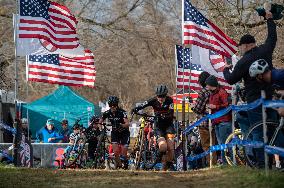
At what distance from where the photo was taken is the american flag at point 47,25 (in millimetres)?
16797

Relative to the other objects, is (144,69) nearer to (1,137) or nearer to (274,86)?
(1,137)

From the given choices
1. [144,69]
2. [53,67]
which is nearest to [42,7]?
[53,67]

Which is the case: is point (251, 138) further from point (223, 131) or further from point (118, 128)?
point (118, 128)

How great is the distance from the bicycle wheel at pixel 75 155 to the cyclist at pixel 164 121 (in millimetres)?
2888

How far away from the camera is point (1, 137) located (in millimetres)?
25812

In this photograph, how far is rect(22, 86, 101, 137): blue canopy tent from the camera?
107ft

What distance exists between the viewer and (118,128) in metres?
17.1

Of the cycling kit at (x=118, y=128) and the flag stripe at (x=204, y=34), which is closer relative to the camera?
the cycling kit at (x=118, y=128)

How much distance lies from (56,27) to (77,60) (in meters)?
3.18

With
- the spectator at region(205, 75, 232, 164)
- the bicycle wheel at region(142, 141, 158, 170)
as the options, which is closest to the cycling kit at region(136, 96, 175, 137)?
the bicycle wheel at region(142, 141, 158, 170)

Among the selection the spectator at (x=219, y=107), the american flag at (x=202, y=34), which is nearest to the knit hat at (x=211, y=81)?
the spectator at (x=219, y=107)

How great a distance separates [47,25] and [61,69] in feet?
9.95

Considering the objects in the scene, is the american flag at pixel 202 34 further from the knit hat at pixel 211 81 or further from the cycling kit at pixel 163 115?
the knit hat at pixel 211 81

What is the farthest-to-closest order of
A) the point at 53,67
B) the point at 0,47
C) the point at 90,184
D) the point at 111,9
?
the point at 111,9 < the point at 0,47 < the point at 53,67 < the point at 90,184
